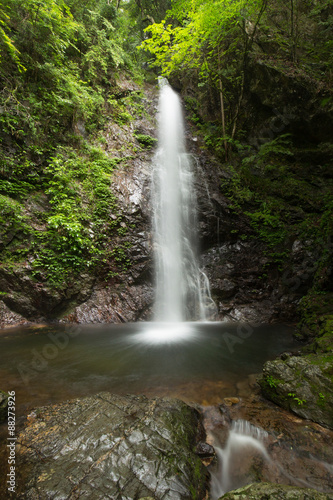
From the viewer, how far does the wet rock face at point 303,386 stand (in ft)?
8.74

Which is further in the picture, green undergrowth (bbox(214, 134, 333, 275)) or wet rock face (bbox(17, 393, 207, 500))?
green undergrowth (bbox(214, 134, 333, 275))

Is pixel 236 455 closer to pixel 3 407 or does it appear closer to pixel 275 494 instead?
pixel 275 494

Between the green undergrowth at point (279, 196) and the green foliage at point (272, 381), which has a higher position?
the green undergrowth at point (279, 196)

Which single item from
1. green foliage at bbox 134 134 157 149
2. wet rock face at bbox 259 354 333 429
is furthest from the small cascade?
green foliage at bbox 134 134 157 149

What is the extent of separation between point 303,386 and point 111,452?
2516 mm

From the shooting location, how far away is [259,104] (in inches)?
392

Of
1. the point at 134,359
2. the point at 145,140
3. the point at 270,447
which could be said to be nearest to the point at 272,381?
the point at 270,447

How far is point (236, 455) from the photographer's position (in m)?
2.24

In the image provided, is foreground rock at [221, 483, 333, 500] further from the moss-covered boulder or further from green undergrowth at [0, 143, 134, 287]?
green undergrowth at [0, 143, 134, 287]

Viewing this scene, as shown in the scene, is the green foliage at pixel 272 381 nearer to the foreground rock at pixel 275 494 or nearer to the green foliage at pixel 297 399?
the green foliage at pixel 297 399

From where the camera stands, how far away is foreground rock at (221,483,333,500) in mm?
1536

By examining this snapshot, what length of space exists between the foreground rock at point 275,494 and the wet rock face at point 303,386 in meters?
1.29

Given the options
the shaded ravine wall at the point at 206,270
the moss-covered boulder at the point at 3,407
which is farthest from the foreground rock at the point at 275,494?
the shaded ravine wall at the point at 206,270

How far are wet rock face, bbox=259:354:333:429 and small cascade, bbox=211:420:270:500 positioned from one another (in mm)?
658
